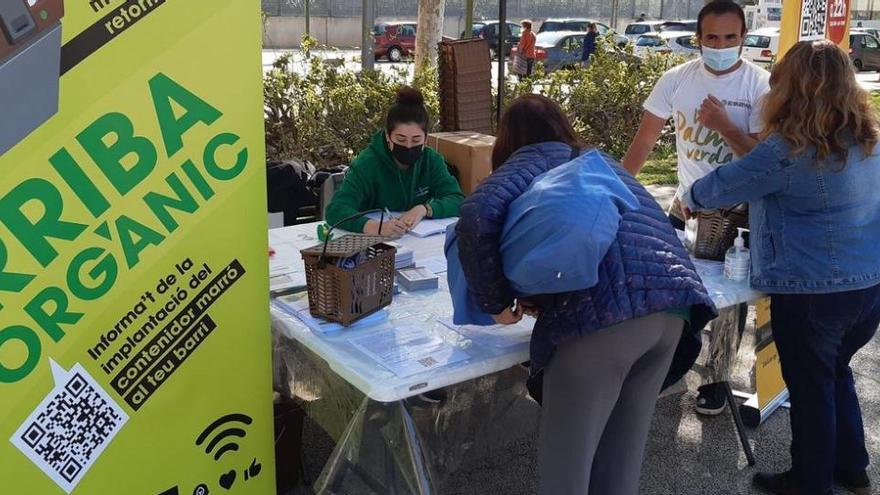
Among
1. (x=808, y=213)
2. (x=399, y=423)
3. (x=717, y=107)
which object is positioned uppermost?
(x=717, y=107)

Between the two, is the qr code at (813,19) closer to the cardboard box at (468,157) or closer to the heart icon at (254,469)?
the cardboard box at (468,157)

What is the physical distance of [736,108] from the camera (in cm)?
298

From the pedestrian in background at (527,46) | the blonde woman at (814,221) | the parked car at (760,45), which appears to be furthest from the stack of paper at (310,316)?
the parked car at (760,45)

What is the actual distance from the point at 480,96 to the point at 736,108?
2979mm

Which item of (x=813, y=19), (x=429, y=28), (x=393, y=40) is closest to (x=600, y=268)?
(x=813, y=19)

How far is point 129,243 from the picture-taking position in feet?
6.04

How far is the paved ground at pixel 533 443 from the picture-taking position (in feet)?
7.68

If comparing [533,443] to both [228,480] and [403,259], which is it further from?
[228,480]

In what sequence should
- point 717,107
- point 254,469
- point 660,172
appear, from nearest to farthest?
point 254,469 → point 717,107 → point 660,172

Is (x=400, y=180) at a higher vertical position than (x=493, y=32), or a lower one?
lower

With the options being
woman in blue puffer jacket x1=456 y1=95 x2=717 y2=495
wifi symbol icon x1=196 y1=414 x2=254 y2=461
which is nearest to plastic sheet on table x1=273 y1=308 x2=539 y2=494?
wifi symbol icon x1=196 y1=414 x2=254 y2=461

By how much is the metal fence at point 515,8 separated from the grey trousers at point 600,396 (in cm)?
2357

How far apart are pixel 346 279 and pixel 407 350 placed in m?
0.25

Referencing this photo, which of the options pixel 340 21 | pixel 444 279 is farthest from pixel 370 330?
pixel 340 21
